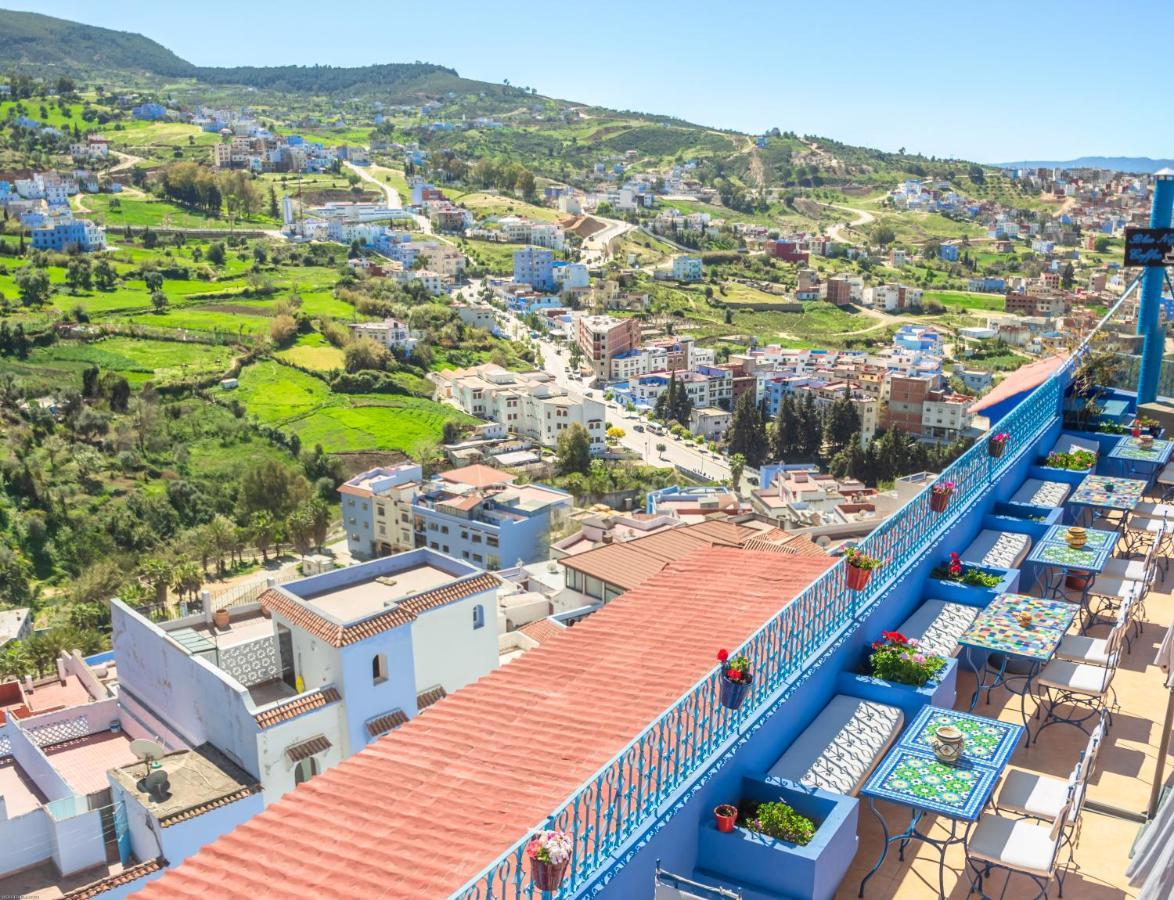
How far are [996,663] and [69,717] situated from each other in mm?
10030

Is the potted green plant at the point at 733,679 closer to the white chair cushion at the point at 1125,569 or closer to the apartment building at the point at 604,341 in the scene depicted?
the white chair cushion at the point at 1125,569

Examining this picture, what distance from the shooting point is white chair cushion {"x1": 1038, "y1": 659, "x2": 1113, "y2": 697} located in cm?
448

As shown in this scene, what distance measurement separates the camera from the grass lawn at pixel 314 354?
49438mm

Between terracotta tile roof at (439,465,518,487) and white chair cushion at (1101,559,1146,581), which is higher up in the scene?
white chair cushion at (1101,559,1146,581)

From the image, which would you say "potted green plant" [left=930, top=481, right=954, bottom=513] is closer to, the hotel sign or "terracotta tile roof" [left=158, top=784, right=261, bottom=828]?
the hotel sign

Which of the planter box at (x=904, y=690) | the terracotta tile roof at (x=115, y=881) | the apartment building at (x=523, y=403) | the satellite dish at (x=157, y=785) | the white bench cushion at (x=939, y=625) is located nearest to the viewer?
the planter box at (x=904, y=690)

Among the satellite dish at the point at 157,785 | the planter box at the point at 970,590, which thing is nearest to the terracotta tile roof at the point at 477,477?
the satellite dish at the point at 157,785

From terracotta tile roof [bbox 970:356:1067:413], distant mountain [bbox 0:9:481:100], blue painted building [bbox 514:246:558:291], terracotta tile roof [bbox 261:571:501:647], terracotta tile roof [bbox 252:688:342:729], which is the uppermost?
distant mountain [bbox 0:9:481:100]

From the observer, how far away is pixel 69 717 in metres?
11.1

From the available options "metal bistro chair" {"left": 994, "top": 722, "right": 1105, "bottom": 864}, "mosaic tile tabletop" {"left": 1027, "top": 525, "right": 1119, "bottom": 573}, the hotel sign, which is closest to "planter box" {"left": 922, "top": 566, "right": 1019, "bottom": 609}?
"mosaic tile tabletop" {"left": 1027, "top": 525, "right": 1119, "bottom": 573}

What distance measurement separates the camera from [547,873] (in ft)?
8.86

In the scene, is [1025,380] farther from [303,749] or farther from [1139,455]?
[303,749]

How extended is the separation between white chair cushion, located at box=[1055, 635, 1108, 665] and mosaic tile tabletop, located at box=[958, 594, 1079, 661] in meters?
0.12

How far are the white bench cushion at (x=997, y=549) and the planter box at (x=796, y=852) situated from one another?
2824 millimetres
